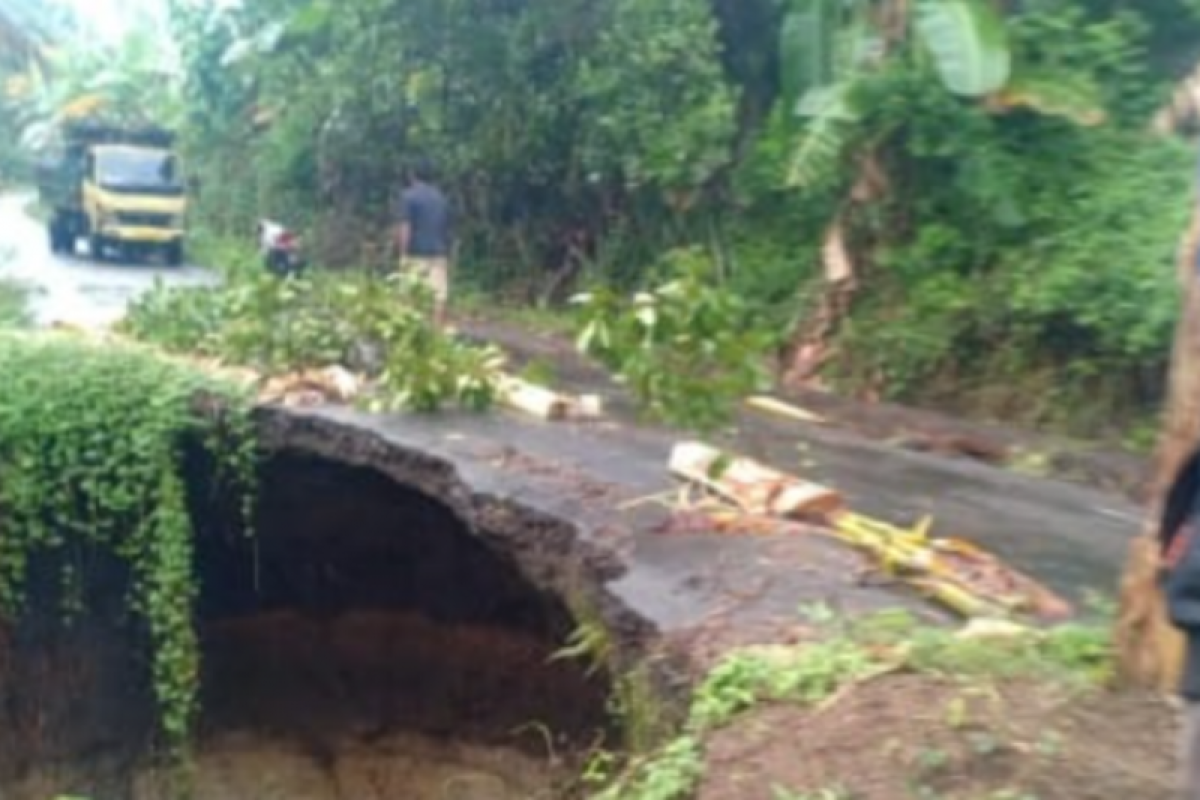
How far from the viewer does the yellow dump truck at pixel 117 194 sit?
110 feet

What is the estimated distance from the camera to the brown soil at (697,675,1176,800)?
4.89 metres

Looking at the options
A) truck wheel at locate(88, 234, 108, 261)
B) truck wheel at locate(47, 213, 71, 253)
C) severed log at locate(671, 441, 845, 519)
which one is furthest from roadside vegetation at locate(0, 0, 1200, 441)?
truck wheel at locate(47, 213, 71, 253)

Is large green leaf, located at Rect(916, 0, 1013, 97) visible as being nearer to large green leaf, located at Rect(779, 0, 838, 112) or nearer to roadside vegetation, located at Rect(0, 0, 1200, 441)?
roadside vegetation, located at Rect(0, 0, 1200, 441)

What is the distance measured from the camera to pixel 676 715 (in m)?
6.55

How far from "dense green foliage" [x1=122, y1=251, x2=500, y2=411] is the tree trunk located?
597cm

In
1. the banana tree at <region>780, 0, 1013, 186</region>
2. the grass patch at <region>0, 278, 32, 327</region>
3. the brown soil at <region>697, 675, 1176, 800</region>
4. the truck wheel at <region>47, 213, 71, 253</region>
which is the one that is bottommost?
the truck wheel at <region>47, 213, 71, 253</region>

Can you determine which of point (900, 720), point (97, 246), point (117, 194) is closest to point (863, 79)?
point (900, 720)

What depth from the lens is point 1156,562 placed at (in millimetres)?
5027

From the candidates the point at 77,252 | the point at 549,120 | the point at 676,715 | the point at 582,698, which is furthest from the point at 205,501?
the point at 77,252

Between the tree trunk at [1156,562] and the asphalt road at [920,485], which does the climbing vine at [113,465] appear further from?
the tree trunk at [1156,562]

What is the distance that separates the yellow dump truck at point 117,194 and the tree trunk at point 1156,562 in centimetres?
2961

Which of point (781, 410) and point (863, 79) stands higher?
point (863, 79)

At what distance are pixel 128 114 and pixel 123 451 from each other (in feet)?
108

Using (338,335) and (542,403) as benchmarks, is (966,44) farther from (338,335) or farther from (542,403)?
(338,335)
